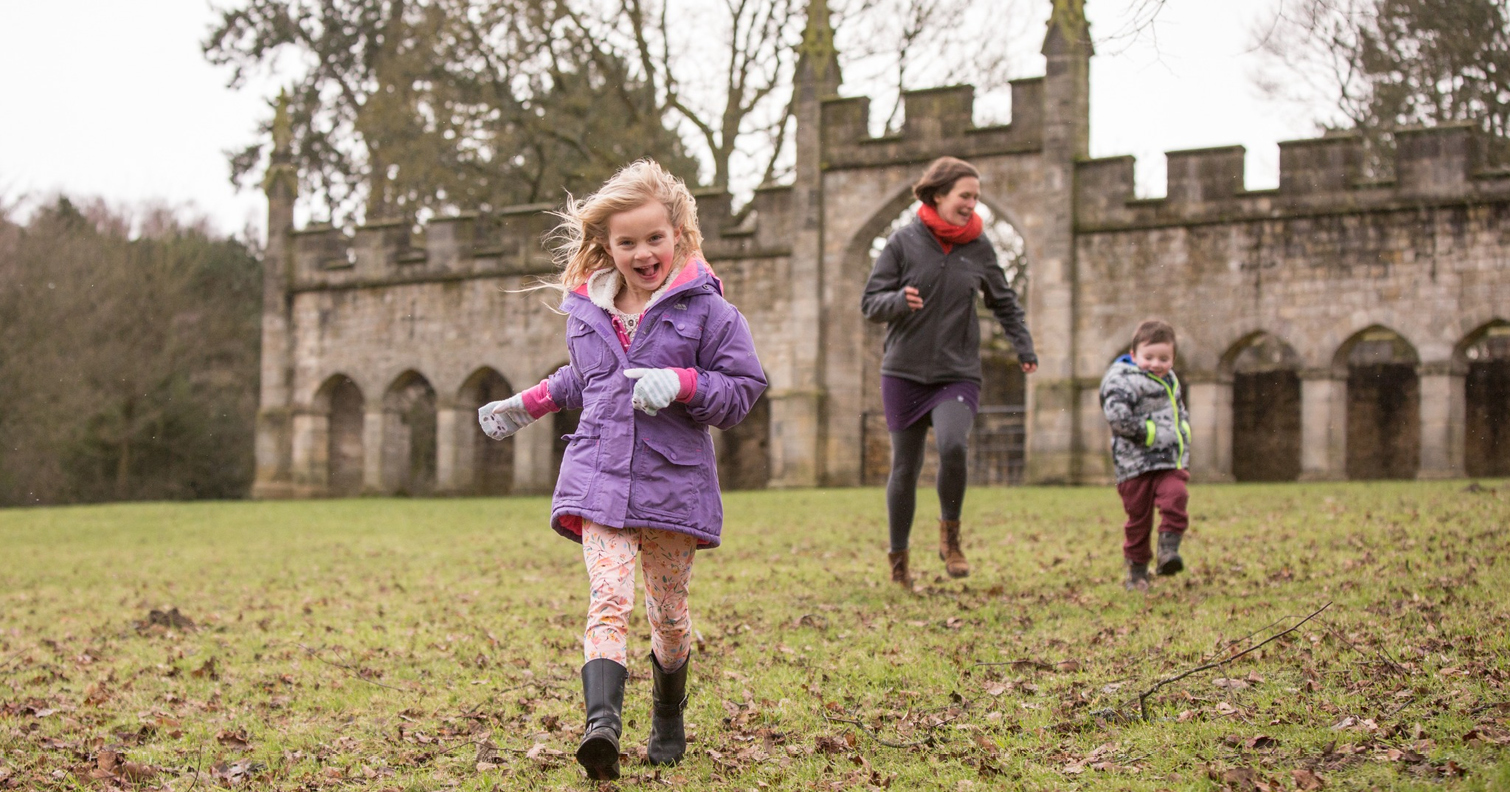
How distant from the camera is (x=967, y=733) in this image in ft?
15.9

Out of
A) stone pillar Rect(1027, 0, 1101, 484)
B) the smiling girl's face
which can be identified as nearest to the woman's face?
the smiling girl's face

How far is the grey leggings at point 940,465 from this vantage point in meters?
7.18

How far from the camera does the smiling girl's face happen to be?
14.5 ft

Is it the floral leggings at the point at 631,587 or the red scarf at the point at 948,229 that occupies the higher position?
the red scarf at the point at 948,229

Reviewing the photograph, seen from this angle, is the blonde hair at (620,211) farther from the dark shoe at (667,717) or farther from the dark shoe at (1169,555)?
the dark shoe at (1169,555)

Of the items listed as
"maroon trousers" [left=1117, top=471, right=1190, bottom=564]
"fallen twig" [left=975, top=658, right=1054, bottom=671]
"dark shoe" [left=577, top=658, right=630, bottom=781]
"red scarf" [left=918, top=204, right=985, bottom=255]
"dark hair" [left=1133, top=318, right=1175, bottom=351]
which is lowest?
"fallen twig" [left=975, top=658, right=1054, bottom=671]

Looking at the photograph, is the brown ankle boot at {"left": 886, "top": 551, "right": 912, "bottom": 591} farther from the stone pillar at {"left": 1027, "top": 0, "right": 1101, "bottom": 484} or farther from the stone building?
the stone pillar at {"left": 1027, "top": 0, "right": 1101, "bottom": 484}

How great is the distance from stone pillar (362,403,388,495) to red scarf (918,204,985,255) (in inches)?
776

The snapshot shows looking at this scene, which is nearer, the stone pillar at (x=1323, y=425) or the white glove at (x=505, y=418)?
the white glove at (x=505, y=418)

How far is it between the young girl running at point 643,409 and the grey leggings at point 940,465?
2.80 meters

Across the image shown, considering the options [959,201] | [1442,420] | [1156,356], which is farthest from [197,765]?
[1442,420]

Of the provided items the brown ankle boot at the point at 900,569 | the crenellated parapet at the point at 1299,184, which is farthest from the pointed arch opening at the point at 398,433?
the brown ankle boot at the point at 900,569

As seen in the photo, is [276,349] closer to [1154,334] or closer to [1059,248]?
[1059,248]

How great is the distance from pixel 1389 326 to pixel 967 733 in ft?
52.5
